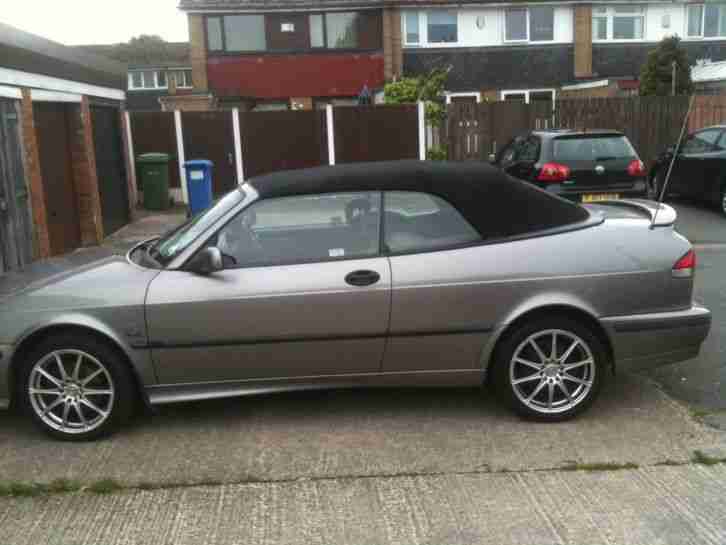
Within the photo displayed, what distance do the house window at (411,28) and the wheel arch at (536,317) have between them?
2393cm

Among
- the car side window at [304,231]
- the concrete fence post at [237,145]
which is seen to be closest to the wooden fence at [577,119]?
the concrete fence post at [237,145]

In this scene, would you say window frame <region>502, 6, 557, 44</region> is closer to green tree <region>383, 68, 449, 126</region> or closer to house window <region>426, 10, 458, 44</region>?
house window <region>426, 10, 458, 44</region>

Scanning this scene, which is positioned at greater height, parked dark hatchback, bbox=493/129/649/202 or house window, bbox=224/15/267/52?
house window, bbox=224/15/267/52

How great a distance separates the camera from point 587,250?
4.55 meters

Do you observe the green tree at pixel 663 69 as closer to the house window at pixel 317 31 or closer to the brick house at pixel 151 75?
the house window at pixel 317 31

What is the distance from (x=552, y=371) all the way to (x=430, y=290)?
0.88 metres

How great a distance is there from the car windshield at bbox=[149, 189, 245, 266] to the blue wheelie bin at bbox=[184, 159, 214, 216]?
27.9 ft

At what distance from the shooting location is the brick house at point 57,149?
27.2 feet

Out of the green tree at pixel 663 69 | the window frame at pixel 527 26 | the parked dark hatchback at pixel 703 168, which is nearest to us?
the parked dark hatchback at pixel 703 168

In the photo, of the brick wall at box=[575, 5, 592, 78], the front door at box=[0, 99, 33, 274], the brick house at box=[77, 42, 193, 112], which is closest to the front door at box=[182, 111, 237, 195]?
the front door at box=[0, 99, 33, 274]

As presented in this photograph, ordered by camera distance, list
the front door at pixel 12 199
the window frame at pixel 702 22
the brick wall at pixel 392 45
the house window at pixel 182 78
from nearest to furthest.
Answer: the front door at pixel 12 199 < the brick wall at pixel 392 45 < the window frame at pixel 702 22 < the house window at pixel 182 78

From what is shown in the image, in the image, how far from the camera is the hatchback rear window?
34.6 feet

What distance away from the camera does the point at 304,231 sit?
181 inches

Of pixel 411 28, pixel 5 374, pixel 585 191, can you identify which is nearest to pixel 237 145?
pixel 585 191
